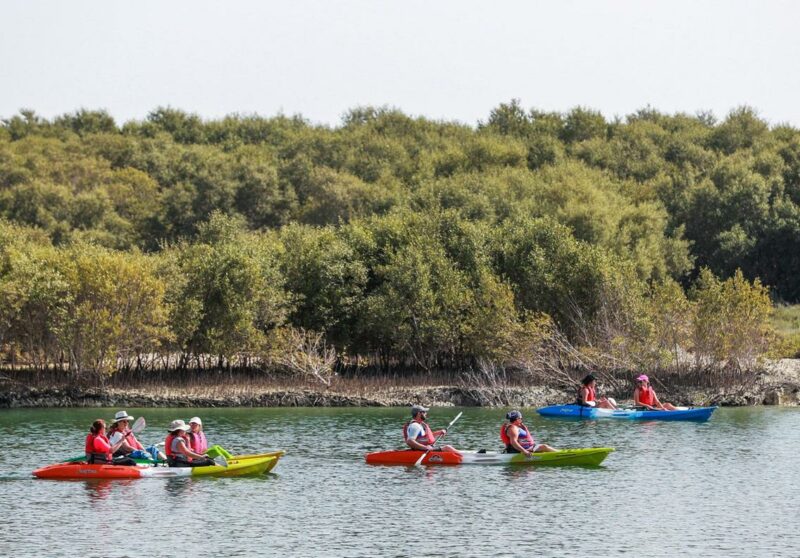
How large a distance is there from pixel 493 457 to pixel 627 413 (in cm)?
1398

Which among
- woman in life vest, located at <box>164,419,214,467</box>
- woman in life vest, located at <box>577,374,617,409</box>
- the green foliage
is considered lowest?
woman in life vest, located at <box>164,419,214,467</box>

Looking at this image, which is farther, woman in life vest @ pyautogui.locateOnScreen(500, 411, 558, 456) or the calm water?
woman in life vest @ pyautogui.locateOnScreen(500, 411, 558, 456)

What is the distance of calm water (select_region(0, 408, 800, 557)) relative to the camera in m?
28.8

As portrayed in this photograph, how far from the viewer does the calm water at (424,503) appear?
28.8 metres

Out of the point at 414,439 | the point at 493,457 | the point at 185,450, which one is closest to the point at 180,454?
the point at 185,450

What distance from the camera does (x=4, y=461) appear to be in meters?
41.3

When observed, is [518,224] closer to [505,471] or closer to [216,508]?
[505,471]

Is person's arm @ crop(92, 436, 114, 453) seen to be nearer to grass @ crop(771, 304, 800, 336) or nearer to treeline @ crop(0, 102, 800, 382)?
treeline @ crop(0, 102, 800, 382)

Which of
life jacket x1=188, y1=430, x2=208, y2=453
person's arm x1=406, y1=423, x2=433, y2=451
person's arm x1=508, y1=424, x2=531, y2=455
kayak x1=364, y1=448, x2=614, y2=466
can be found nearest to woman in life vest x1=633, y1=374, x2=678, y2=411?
kayak x1=364, y1=448, x2=614, y2=466

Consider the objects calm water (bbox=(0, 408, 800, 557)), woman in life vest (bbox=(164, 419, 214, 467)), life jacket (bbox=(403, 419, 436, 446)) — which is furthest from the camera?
life jacket (bbox=(403, 419, 436, 446))

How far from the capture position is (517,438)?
39250mm

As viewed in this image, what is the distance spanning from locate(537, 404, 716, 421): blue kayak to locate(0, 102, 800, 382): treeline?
694 centimetres

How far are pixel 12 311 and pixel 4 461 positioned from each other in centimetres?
2133

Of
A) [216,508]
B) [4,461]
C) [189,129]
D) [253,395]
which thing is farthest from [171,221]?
[216,508]
